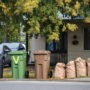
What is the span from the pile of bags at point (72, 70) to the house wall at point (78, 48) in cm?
870

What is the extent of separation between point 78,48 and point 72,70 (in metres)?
9.37

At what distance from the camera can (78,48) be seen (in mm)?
27844

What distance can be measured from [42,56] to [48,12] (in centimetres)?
310

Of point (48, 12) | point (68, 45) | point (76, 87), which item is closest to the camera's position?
point (76, 87)

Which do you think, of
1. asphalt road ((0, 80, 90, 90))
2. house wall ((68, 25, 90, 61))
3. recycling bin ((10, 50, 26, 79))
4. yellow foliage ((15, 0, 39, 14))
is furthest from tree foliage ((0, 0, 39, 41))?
asphalt road ((0, 80, 90, 90))

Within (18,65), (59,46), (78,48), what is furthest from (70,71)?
(59,46)

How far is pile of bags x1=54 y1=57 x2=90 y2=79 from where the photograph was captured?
1845 cm

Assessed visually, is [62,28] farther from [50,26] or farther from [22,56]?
[22,56]

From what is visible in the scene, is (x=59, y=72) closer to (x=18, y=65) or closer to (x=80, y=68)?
(x=80, y=68)

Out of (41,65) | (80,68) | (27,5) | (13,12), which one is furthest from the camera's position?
(13,12)

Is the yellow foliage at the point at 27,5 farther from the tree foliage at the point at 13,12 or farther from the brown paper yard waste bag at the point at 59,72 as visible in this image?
the brown paper yard waste bag at the point at 59,72

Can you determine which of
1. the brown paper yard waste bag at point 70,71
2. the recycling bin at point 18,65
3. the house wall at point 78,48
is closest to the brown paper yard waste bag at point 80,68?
the brown paper yard waste bag at point 70,71

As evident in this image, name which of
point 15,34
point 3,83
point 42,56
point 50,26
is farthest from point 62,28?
point 3,83

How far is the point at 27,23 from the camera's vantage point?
70.8 ft
